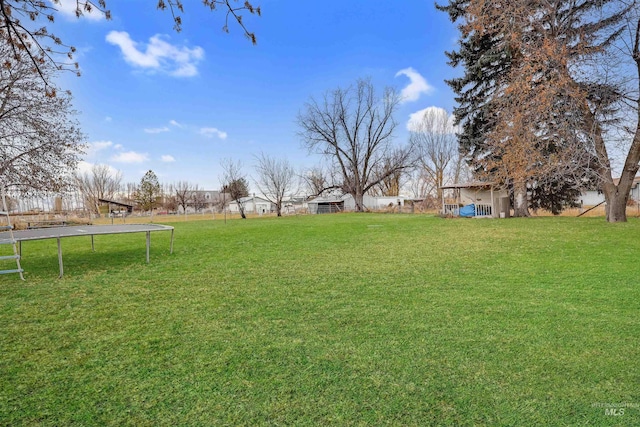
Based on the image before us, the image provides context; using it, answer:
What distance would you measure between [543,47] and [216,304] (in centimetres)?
901

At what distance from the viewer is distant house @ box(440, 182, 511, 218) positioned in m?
16.6

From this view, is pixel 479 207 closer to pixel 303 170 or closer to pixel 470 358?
pixel 470 358

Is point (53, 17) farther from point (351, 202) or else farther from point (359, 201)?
point (351, 202)

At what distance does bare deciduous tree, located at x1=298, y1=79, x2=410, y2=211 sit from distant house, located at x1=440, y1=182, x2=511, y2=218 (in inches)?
667

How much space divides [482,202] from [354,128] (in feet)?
67.4

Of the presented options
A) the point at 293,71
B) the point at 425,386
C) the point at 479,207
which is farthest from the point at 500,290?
the point at 479,207

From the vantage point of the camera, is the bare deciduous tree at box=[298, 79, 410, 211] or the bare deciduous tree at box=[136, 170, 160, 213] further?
the bare deciduous tree at box=[136, 170, 160, 213]

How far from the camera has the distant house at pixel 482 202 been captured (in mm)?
16625

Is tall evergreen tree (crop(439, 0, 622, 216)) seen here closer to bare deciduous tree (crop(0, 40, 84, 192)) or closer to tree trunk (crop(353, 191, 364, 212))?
bare deciduous tree (crop(0, 40, 84, 192))

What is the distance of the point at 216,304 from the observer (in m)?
3.58

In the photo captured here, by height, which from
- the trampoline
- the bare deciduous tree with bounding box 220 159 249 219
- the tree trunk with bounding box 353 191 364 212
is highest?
the bare deciduous tree with bounding box 220 159 249 219

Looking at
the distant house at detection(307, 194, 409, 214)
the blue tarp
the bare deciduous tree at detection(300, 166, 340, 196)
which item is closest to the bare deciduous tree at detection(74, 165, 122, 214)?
the bare deciduous tree at detection(300, 166, 340, 196)

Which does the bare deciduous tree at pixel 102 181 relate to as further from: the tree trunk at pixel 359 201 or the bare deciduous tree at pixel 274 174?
the tree trunk at pixel 359 201

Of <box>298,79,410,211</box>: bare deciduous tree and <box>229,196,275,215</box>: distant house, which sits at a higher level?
<box>298,79,410,211</box>: bare deciduous tree
